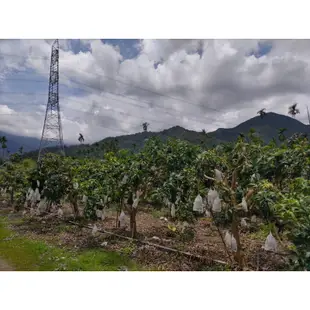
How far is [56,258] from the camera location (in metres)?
4.55

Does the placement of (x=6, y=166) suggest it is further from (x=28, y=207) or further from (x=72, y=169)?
(x=72, y=169)

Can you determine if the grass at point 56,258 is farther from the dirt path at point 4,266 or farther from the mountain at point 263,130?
the mountain at point 263,130

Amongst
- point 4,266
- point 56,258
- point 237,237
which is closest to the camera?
point 237,237

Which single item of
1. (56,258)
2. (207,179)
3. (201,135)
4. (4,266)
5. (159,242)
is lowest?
(4,266)

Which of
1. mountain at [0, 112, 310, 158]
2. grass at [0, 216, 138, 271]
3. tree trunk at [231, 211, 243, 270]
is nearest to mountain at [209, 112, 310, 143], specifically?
mountain at [0, 112, 310, 158]

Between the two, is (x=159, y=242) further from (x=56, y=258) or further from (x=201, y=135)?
(x=201, y=135)

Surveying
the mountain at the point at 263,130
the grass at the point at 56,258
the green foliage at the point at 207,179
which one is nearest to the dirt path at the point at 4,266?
the grass at the point at 56,258

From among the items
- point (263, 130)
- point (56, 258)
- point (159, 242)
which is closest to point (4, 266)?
point (56, 258)

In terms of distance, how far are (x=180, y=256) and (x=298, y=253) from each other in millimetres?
1812

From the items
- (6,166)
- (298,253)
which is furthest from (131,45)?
(6,166)

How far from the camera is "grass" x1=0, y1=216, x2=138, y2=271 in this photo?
4188 mm

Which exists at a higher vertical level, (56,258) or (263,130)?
(263,130)

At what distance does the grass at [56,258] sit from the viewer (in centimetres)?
419

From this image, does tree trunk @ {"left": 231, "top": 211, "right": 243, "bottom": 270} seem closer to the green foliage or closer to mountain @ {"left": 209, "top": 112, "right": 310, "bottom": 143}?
the green foliage
